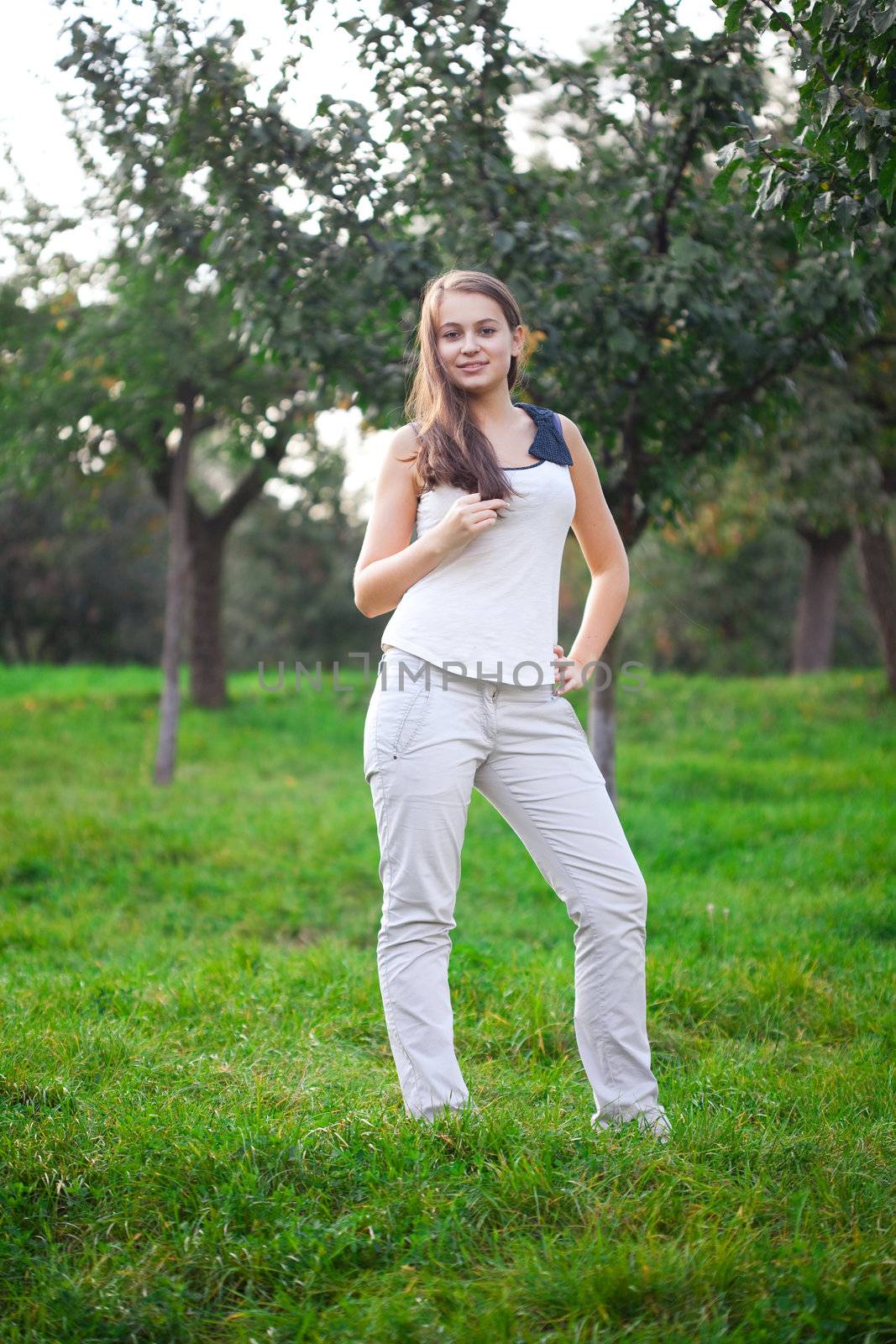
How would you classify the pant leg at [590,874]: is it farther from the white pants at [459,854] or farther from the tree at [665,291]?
the tree at [665,291]

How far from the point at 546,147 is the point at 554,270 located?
283 centimetres

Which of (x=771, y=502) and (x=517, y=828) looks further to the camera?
(x=771, y=502)

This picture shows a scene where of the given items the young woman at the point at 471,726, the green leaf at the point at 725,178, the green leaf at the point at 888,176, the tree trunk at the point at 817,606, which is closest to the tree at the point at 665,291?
the green leaf at the point at 725,178

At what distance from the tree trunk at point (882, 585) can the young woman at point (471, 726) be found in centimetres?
992

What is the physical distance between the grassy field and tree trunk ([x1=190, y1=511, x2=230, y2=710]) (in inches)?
260

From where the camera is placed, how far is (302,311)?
4875mm

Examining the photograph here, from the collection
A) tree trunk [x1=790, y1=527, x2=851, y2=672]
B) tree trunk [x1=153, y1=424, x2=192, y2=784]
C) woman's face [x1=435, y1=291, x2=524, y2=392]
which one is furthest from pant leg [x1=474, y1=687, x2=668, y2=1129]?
tree trunk [x1=790, y1=527, x2=851, y2=672]

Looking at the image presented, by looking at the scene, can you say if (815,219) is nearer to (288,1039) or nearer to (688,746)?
(288,1039)

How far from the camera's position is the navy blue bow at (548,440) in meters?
2.94

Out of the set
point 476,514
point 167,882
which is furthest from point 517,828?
point 167,882

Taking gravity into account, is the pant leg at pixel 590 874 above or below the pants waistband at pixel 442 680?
below

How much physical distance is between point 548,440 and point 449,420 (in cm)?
29

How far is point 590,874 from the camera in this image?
2.79m

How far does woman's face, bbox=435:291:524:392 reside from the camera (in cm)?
292
